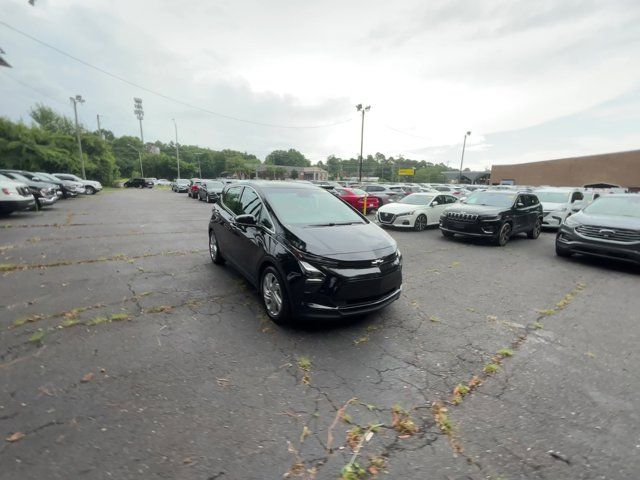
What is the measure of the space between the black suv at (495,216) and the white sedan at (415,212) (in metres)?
1.51

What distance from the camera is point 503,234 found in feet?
29.9

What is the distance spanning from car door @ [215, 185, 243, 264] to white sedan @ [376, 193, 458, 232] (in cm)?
702

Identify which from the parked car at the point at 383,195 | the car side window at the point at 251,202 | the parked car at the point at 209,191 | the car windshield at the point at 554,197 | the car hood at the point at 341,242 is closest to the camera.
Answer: the car hood at the point at 341,242

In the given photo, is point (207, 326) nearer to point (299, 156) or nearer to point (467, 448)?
point (467, 448)

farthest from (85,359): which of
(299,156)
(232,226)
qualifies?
(299,156)

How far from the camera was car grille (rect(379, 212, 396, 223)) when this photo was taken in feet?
37.7

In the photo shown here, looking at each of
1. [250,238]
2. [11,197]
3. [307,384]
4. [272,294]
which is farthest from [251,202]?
[11,197]

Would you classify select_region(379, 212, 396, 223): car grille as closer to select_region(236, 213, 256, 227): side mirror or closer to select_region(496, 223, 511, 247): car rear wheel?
select_region(496, 223, 511, 247): car rear wheel

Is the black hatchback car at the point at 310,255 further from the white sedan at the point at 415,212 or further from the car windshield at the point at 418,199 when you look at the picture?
the car windshield at the point at 418,199

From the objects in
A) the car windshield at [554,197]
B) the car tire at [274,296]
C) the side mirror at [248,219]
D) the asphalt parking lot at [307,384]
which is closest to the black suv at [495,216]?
the car windshield at [554,197]

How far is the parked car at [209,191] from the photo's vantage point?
869 inches

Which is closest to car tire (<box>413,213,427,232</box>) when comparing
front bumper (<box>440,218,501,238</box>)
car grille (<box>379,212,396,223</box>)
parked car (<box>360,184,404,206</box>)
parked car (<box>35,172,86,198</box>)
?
car grille (<box>379,212,396,223</box>)

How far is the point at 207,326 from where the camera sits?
12.4ft

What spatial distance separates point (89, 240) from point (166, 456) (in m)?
8.11
